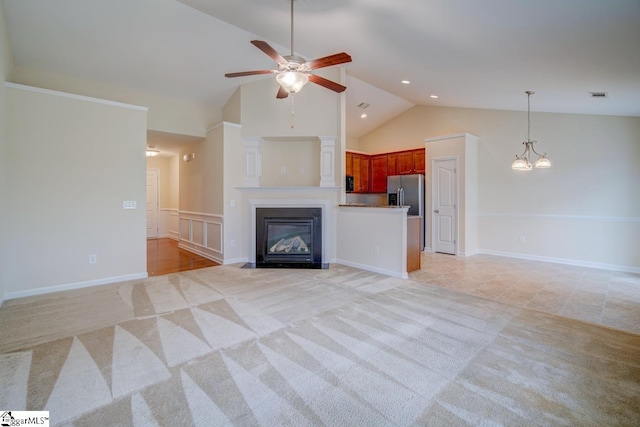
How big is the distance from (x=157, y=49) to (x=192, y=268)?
363 centimetres

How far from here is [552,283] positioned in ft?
14.2

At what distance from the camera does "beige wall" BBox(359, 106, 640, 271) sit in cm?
510

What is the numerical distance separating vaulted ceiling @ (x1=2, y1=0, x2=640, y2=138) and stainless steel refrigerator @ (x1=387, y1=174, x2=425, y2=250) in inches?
79.9

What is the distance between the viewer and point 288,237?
5.54m

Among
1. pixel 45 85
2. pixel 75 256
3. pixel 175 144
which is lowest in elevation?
pixel 75 256

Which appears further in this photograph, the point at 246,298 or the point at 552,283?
the point at 552,283

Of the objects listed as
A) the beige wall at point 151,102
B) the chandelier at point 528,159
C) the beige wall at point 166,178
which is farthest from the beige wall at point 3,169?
the chandelier at point 528,159

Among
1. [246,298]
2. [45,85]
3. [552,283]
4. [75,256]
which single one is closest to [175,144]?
[45,85]

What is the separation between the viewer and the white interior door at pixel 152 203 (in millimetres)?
9224

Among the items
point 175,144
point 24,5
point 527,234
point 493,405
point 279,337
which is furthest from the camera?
point 175,144

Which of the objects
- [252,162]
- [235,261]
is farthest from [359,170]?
[235,261]

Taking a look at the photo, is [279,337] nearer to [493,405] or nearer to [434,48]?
[493,405]

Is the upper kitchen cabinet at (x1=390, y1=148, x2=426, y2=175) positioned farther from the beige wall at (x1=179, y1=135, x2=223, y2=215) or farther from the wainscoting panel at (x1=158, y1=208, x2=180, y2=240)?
the wainscoting panel at (x1=158, y1=208, x2=180, y2=240)

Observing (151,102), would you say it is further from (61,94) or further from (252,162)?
(252,162)
